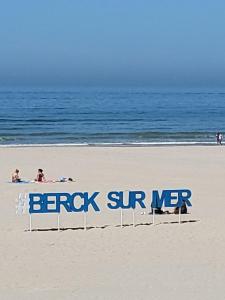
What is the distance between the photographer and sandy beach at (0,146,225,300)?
1101 centimetres

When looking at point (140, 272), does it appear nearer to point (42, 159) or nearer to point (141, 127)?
point (42, 159)

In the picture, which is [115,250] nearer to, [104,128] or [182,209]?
[182,209]

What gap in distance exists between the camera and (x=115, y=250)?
13516mm

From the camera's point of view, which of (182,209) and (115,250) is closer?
(115,250)

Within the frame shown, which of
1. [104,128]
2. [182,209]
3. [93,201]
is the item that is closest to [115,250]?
[93,201]

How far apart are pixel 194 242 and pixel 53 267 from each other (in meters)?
3.36

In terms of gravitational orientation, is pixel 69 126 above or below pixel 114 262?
above

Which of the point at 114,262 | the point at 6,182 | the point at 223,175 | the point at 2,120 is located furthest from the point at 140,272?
the point at 2,120

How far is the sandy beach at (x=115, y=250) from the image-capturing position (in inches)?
433

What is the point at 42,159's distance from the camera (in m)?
30.5

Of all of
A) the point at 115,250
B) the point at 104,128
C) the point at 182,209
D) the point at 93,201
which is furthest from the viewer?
the point at 104,128

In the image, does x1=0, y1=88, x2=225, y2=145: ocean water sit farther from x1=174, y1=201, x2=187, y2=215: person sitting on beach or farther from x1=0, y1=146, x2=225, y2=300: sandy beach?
x1=174, y1=201, x2=187, y2=215: person sitting on beach

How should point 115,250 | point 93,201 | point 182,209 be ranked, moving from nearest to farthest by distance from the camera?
point 115,250 < point 93,201 < point 182,209

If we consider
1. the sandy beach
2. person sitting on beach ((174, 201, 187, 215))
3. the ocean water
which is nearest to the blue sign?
person sitting on beach ((174, 201, 187, 215))
